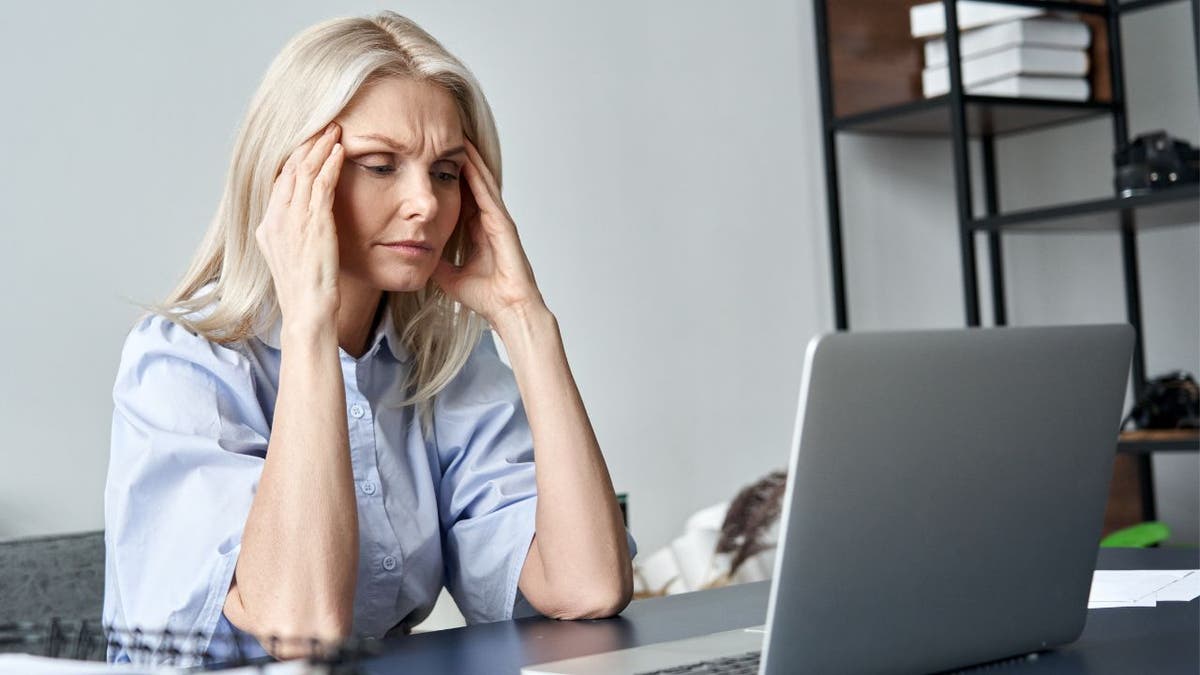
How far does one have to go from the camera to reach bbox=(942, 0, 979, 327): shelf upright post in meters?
2.89

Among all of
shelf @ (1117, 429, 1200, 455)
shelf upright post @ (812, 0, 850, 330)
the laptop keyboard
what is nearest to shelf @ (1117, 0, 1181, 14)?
shelf upright post @ (812, 0, 850, 330)

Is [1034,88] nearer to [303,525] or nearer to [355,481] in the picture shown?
[355,481]

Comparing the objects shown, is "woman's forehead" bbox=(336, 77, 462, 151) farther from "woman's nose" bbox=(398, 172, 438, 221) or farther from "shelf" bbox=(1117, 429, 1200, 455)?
"shelf" bbox=(1117, 429, 1200, 455)

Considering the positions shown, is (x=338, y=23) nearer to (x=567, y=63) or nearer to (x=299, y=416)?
(x=299, y=416)

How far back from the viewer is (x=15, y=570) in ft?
5.50

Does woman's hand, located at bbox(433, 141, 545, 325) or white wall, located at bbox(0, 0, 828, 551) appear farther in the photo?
white wall, located at bbox(0, 0, 828, 551)

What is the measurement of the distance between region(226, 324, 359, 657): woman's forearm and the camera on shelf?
2.02m

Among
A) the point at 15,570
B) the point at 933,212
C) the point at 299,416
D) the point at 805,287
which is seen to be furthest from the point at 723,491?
the point at 299,416

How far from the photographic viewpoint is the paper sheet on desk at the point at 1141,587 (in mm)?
1193

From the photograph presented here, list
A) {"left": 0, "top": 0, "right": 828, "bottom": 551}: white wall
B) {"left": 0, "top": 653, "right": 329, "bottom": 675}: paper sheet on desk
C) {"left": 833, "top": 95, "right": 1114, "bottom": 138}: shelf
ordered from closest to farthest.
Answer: {"left": 0, "top": 653, "right": 329, "bottom": 675}: paper sheet on desk → {"left": 0, "top": 0, "right": 828, "bottom": 551}: white wall → {"left": 833, "top": 95, "right": 1114, "bottom": 138}: shelf

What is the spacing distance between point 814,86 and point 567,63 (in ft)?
2.23

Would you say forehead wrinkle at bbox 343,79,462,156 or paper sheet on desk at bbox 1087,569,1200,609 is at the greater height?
forehead wrinkle at bbox 343,79,462,156

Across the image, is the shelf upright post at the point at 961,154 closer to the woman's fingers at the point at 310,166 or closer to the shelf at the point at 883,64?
the shelf at the point at 883,64

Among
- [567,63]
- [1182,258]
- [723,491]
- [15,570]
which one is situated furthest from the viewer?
[1182,258]
